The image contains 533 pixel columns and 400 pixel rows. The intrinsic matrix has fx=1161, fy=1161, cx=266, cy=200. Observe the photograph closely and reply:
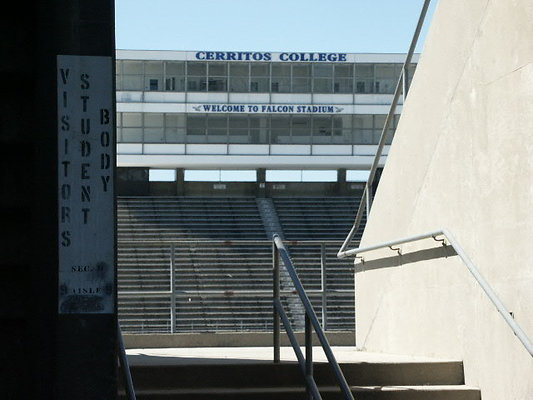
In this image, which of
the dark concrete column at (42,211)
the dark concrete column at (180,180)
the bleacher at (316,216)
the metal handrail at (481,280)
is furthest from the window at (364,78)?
the dark concrete column at (42,211)

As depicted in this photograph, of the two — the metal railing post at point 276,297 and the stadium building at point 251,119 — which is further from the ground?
the stadium building at point 251,119

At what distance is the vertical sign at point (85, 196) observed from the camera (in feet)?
12.4

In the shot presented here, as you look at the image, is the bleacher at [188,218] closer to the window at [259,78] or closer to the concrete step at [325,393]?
the window at [259,78]

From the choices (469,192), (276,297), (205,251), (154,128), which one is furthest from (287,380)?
(154,128)

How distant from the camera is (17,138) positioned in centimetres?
400

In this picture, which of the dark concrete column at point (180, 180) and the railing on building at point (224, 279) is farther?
the dark concrete column at point (180, 180)

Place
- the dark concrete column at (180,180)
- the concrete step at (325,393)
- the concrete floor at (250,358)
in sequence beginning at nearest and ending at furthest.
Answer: the concrete step at (325,393) → the concrete floor at (250,358) → the dark concrete column at (180,180)

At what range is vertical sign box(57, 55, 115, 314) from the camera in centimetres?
379

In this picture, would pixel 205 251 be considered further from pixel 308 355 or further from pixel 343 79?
pixel 308 355

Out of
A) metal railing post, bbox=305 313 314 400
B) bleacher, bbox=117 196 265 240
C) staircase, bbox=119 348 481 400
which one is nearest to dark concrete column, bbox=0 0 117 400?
metal railing post, bbox=305 313 314 400

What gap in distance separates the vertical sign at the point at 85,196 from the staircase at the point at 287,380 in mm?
2642

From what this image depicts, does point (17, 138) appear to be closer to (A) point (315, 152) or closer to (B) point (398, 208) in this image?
(B) point (398, 208)

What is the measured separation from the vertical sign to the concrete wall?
2.78m

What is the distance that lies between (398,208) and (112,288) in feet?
15.2
